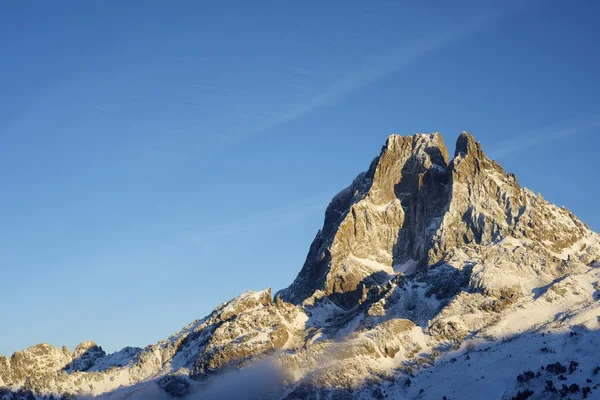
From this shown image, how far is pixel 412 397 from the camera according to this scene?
194 m

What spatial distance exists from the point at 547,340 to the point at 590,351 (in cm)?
1270

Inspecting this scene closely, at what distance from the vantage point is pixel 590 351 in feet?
620

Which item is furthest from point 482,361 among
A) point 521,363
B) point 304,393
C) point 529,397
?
point 304,393

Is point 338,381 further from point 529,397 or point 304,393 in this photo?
point 529,397

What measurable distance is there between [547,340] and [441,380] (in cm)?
2850

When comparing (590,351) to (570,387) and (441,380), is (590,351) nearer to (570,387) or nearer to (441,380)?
(570,387)

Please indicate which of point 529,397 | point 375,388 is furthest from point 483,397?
point 375,388

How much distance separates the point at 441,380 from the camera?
642ft

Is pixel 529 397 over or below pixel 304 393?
below

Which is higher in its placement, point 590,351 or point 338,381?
point 338,381

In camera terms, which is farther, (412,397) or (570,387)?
(412,397)

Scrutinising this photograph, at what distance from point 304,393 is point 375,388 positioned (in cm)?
1737

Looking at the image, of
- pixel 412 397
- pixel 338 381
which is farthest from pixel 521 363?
pixel 338 381

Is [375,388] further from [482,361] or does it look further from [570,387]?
[570,387]
